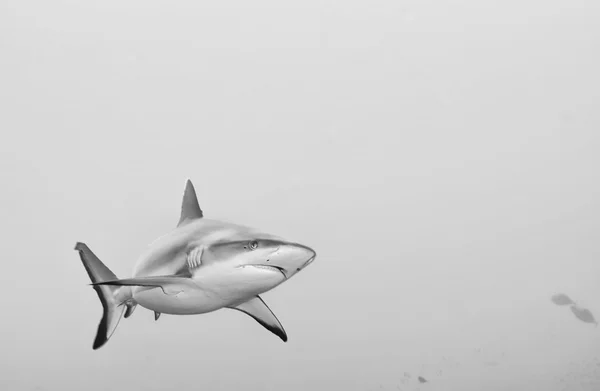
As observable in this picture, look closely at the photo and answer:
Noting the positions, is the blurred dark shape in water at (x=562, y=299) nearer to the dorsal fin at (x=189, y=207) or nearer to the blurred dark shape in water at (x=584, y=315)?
the blurred dark shape in water at (x=584, y=315)

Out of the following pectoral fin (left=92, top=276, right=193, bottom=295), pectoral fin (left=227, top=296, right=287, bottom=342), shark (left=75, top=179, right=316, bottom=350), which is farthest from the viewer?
pectoral fin (left=227, top=296, right=287, bottom=342)

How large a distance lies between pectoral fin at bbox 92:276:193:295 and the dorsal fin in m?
0.96

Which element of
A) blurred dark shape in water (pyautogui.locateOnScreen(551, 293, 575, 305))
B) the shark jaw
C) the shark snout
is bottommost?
blurred dark shape in water (pyautogui.locateOnScreen(551, 293, 575, 305))

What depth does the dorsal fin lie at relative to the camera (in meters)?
3.89

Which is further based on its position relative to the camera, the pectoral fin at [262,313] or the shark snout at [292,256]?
the pectoral fin at [262,313]

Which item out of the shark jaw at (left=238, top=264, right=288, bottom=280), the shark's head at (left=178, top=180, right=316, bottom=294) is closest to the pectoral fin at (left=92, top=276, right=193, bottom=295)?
the shark's head at (left=178, top=180, right=316, bottom=294)

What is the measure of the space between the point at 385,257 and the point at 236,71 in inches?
3375

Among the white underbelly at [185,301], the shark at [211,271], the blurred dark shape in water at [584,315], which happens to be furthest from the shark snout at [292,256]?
the blurred dark shape in water at [584,315]

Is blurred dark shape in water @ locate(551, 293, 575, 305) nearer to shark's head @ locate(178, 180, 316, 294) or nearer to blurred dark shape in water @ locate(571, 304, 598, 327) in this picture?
blurred dark shape in water @ locate(571, 304, 598, 327)

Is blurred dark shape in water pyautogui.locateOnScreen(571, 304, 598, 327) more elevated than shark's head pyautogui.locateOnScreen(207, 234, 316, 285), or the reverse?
shark's head pyautogui.locateOnScreen(207, 234, 316, 285)

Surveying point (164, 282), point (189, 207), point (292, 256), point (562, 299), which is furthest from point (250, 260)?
point (562, 299)

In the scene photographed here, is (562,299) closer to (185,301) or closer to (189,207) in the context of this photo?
(189,207)

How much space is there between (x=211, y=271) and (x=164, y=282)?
0.90 feet

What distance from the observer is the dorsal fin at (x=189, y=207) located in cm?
389
